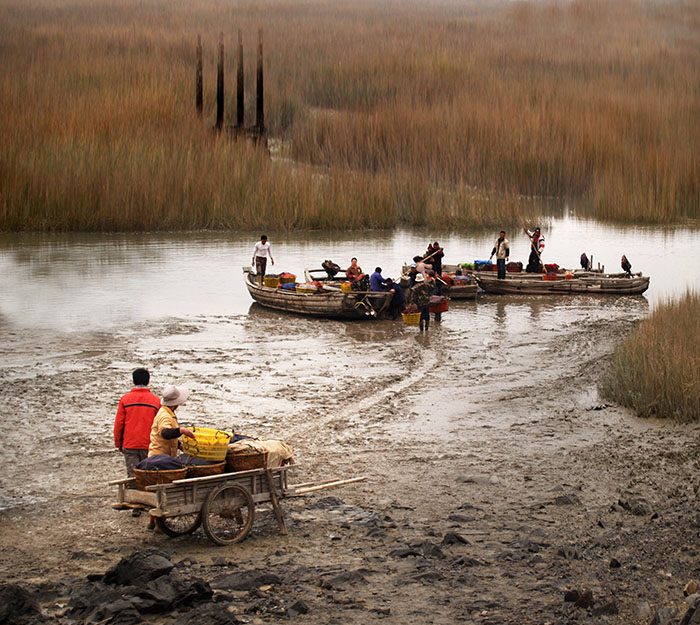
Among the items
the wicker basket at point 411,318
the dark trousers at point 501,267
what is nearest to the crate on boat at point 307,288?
the wicker basket at point 411,318

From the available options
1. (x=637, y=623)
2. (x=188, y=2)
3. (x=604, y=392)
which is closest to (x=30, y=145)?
(x=604, y=392)

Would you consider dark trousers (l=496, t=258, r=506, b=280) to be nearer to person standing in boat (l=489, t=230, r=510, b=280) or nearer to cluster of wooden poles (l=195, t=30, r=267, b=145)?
person standing in boat (l=489, t=230, r=510, b=280)

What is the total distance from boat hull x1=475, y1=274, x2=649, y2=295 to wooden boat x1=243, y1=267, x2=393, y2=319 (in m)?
5.13

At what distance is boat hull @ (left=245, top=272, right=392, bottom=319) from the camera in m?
21.4

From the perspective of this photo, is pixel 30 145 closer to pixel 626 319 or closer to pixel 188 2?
pixel 626 319

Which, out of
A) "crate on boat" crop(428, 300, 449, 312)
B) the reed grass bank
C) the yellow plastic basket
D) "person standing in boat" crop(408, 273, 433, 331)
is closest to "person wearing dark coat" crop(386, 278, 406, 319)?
"crate on boat" crop(428, 300, 449, 312)

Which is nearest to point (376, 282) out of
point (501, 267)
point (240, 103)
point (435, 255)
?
point (435, 255)

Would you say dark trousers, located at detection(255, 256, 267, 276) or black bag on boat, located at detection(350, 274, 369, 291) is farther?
dark trousers, located at detection(255, 256, 267, 276)

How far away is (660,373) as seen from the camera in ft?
44.8

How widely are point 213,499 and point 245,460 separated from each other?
47 cm

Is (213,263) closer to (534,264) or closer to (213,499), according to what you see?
(534,264)

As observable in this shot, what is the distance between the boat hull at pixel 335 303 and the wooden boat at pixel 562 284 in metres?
5.13

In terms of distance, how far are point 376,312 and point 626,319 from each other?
17.3ft

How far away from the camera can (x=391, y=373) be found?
54.2 ft
